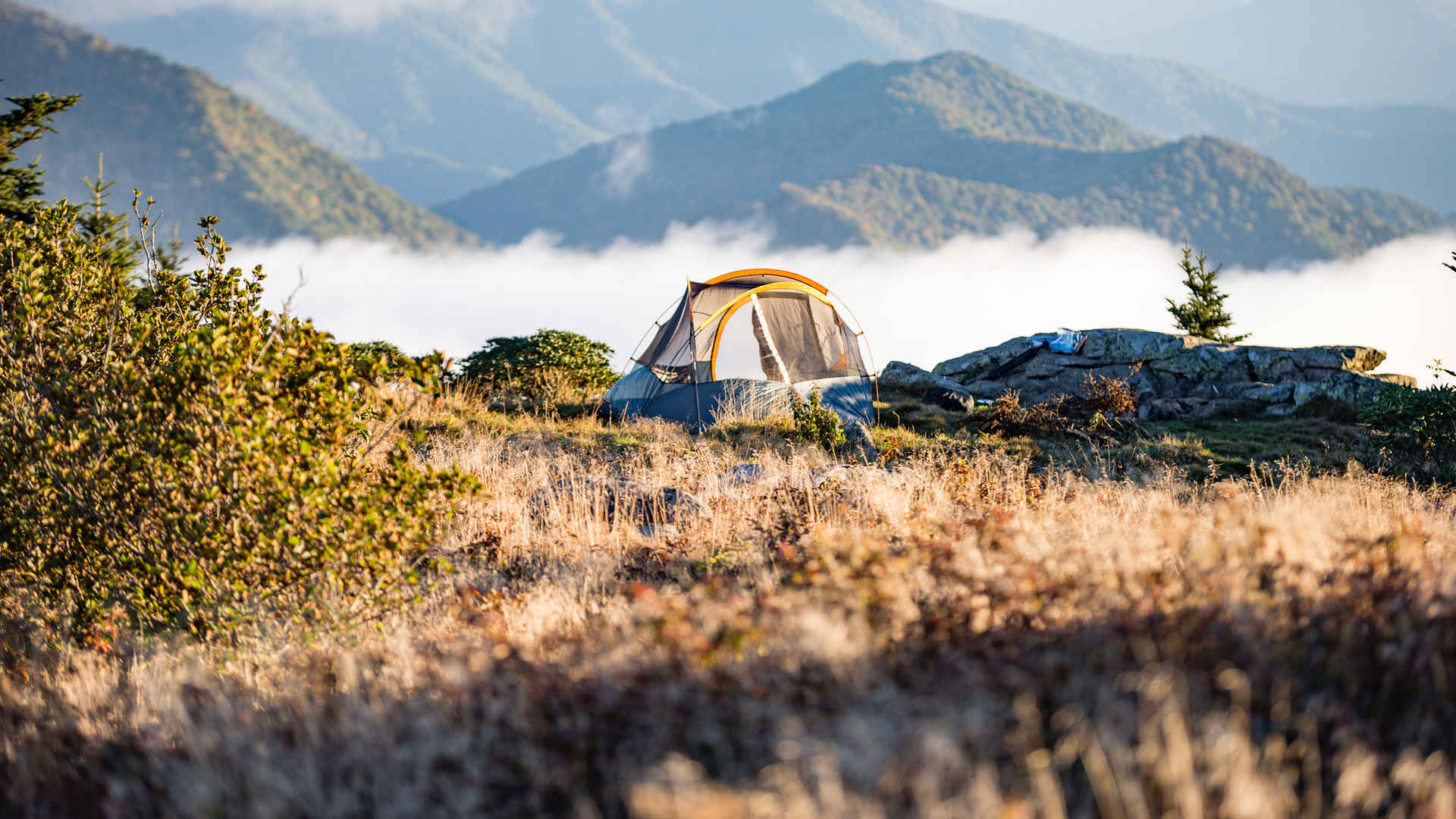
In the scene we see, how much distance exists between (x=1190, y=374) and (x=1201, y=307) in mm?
4928

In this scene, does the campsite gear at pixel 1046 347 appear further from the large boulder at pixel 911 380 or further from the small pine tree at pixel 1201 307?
the small pine tree at pixel 1201 307

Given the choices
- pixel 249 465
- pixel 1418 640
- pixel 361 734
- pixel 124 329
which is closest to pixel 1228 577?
pixel 1418 640

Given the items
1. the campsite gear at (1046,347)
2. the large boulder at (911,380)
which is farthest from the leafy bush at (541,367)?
the campsite gear at (1046,347)

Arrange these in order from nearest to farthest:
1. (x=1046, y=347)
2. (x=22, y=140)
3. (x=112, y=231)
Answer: (x=22, y=140)
(x=112, y=231)
(x=1046, y=347)

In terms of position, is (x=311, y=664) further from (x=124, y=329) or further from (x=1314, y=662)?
(x=1314, y=662)

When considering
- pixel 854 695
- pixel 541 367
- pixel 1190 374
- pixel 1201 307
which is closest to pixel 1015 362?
A: pixel 1190 374

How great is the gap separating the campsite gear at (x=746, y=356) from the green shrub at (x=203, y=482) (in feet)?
32.6

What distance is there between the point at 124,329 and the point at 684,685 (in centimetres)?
608

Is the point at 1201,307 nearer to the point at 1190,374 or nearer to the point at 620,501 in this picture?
the point at 1190,374

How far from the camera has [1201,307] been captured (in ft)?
80.0

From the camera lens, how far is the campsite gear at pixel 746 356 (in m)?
16.0

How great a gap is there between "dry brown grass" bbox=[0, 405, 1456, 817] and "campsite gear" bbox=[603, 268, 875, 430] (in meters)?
10.2

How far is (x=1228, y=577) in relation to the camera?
12.8 ft

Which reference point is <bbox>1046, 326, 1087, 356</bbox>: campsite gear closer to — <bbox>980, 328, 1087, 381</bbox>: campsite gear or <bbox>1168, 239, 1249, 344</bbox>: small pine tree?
<bbox>980, 328, 1087, 381</bbox>: campsite gear
